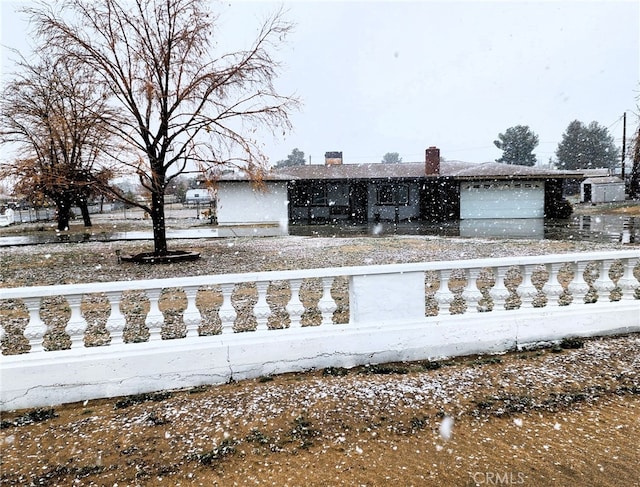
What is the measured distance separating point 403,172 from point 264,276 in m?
26.0

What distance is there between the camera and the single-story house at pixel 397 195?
26.6 m

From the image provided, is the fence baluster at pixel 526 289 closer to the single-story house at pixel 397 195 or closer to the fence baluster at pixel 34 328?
the fence baluster at pixel 34 328

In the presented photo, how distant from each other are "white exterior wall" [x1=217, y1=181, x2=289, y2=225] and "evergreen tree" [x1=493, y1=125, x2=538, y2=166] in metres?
51.0

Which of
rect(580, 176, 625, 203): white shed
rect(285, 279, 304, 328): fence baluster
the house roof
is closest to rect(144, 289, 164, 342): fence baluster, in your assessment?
rect(285, 279, 304, 328): fence baluster

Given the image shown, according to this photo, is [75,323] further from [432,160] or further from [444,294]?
[432,160]

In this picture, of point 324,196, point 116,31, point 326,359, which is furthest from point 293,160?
point 326,359

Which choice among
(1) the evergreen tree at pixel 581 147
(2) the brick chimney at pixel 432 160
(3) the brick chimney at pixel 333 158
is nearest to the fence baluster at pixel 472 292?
(2) the brick chimney at pixel 432 160

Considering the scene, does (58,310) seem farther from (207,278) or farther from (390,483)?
(390,483)

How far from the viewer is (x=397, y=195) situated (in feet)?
95.7

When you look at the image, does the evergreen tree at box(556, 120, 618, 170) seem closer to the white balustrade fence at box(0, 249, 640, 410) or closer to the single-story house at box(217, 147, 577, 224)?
the single-story house at box(217, 147, 577, 224)

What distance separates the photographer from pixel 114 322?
12.0ft

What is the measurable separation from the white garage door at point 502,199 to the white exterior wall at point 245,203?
39.9 ft

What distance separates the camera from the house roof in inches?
1045

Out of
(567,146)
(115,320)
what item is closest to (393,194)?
(115,320)
